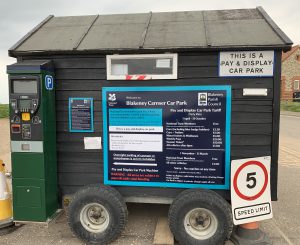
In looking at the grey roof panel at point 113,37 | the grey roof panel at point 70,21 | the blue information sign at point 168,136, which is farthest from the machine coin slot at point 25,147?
the grey roof panel at point 70,21

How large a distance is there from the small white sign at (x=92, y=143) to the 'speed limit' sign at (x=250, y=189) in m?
1.87

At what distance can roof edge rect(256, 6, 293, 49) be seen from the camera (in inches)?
149

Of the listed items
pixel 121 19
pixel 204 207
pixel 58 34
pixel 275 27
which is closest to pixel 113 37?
pixel 121 19

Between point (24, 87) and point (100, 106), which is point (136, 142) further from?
point (24, 87)

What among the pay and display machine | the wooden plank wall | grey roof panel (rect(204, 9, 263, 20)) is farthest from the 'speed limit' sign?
the pay and display machine

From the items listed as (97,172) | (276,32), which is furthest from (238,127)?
(97,172)

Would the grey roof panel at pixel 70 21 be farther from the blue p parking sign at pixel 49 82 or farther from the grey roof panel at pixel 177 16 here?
the blue p parking sign at pixel 49 82

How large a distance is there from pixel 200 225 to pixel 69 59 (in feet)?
9.57

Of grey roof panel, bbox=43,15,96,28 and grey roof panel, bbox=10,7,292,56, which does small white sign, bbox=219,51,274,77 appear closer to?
grey roof panel, bbox=10,7,292,56

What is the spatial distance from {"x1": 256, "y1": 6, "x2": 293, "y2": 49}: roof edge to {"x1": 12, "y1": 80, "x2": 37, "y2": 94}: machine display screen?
10.7 ft

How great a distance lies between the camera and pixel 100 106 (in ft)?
14.0

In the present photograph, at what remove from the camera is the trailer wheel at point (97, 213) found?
13.2ft

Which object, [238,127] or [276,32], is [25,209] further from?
[276,32]

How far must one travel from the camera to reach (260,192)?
399 cm
